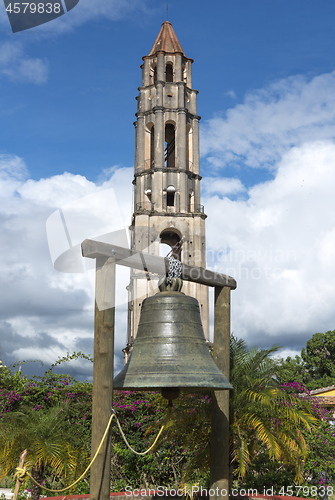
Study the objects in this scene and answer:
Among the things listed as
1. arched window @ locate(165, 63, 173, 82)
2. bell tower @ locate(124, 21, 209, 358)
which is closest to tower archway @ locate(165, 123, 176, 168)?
bell tower @ locate(124, 21, 209, 358)

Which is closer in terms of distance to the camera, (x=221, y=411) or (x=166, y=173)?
(x=221, y=411)

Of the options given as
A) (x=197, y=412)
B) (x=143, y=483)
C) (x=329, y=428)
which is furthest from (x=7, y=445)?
(x=329, y=428)

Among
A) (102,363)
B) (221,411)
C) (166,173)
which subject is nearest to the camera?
(102,363)

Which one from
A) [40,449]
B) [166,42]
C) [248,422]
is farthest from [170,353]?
[166,42]

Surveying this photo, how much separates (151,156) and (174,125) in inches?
116

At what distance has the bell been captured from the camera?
4.77 meters

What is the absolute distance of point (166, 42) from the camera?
39906 mm

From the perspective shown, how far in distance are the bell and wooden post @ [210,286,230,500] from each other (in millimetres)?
1618

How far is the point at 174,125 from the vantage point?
37.2 m

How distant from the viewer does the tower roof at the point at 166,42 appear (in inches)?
1545

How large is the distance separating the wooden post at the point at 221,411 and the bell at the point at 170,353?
1618mm

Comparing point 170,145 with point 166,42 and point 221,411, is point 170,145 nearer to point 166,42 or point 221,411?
point 166,42

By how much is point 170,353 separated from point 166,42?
→ 129 feet

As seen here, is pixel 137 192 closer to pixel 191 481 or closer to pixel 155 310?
pixel 191 481
